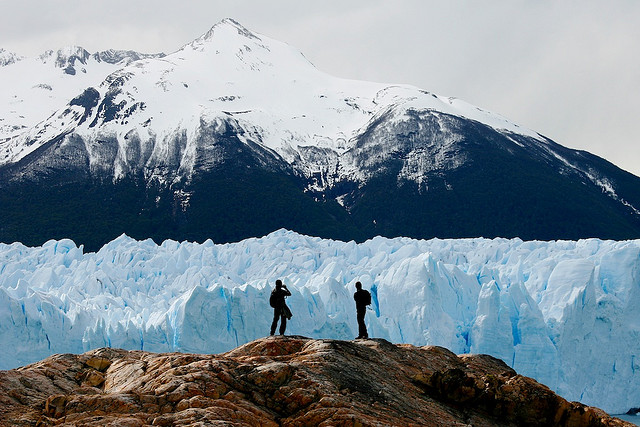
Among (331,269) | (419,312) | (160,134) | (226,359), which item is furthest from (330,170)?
(226,359)

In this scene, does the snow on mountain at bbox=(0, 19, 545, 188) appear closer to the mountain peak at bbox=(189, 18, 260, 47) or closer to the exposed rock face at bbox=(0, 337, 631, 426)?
the mountain peak at bbox=(189, 18, 260, 47)

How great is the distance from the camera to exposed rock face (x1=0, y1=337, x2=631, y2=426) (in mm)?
9109

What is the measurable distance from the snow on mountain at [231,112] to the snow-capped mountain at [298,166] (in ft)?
0.84

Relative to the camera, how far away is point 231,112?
105375 millimetres

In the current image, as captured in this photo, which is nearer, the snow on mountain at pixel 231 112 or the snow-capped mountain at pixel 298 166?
the snow-capped mountain at pixel 298 166

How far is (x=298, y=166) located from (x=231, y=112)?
1213cm

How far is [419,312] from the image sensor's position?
34.5m

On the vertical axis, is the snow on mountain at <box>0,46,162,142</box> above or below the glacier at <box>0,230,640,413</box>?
above

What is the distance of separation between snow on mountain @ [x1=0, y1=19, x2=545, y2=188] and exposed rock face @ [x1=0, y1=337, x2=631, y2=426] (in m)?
Result: 83.6

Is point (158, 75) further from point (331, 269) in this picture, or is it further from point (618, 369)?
point (618, 369)

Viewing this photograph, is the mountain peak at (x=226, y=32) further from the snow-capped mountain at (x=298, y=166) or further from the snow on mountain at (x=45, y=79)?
the snow on mountain at (x=45, y=79)

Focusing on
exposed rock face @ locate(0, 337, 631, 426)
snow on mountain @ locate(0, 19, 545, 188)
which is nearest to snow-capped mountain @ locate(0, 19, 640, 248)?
snow on mountain @ locate(0, 19, 545, 188)

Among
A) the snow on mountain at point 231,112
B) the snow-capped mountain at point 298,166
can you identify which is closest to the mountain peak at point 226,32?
the snow on mountain at point 231,112

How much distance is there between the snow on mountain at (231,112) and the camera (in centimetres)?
9881
